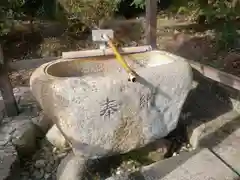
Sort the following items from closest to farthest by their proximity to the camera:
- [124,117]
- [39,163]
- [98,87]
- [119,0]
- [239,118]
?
[98,87] → [124,117] → [39,163] → [239,118] → [119,0]

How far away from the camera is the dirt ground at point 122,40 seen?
368 centimetres

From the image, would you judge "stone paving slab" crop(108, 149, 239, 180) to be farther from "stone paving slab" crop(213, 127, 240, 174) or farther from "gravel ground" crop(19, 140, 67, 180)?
"gravel ground" crop(19, 140, 67, 180)

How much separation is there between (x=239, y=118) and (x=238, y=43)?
119 centimetres

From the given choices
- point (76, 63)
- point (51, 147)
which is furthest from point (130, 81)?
point (51, 147)

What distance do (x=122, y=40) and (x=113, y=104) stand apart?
8.33 feet

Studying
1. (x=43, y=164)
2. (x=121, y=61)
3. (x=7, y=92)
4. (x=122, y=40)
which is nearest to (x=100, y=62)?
(x=121, y=61)

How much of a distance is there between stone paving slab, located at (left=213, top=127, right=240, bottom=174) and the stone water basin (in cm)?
40

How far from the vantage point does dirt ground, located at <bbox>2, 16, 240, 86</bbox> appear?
368cm

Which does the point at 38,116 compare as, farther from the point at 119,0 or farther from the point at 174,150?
the point at 119,0

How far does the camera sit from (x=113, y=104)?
206 centimetres

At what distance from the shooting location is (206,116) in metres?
2.77

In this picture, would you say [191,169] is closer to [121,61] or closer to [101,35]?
[121,61]

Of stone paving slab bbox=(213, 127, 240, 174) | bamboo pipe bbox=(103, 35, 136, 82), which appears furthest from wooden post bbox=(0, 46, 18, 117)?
stone paving slab bbox=(213, 127, 240, 174)

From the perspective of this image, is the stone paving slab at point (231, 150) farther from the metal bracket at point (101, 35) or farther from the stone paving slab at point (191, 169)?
the metal bracket at point (101, 35)
